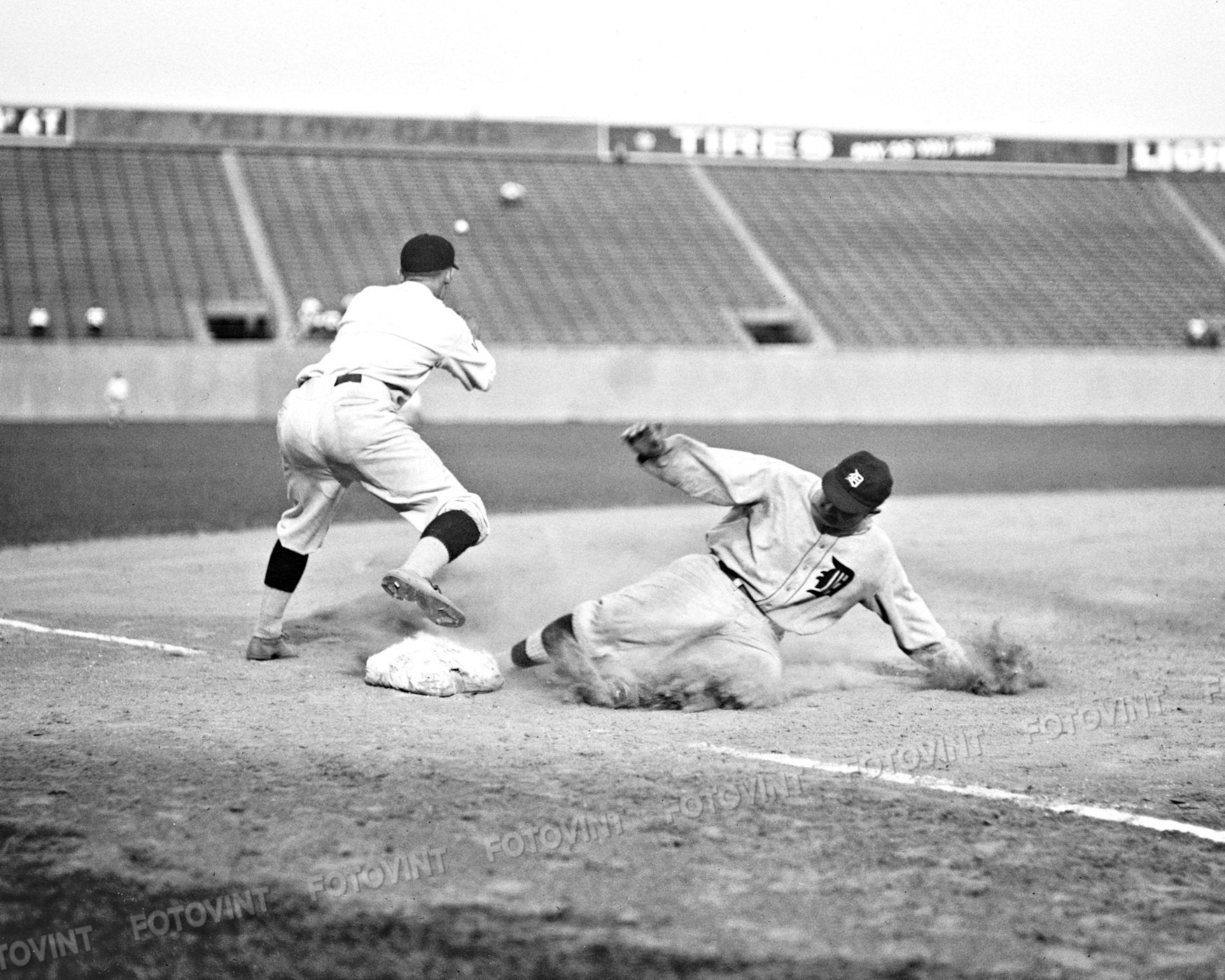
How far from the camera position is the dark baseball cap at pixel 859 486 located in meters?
5.57

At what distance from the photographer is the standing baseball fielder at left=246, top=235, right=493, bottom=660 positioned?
5789 mm

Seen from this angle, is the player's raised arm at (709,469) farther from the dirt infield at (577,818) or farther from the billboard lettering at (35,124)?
the billboard lettering at (35,124)

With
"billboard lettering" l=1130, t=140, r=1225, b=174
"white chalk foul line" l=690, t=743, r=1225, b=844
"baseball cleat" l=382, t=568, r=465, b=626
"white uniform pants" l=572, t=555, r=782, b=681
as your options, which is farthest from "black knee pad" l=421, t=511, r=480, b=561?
"billboard lettering" l=1130, t=140, r=1225, b=174

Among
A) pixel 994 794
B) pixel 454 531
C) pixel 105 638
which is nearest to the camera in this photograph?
pixel 994 794

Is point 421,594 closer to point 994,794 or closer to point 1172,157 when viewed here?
point 994,794

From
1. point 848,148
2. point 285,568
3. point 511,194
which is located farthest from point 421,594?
point 848,148

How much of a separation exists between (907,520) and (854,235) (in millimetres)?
27162

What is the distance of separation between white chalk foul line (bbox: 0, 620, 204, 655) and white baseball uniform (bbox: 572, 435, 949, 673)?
A: 197 cm

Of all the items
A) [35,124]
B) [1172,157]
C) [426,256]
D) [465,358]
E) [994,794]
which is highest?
[1172,157]

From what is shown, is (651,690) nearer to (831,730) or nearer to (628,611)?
(628,611)

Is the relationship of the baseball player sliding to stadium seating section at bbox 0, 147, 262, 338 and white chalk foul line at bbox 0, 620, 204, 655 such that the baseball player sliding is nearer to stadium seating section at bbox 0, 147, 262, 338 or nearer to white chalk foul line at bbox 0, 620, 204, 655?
white chalk foul line at bbox 0, 620, 204, 655

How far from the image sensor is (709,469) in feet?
19.1

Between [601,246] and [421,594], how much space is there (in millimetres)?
31904

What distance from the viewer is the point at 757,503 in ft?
19.5
